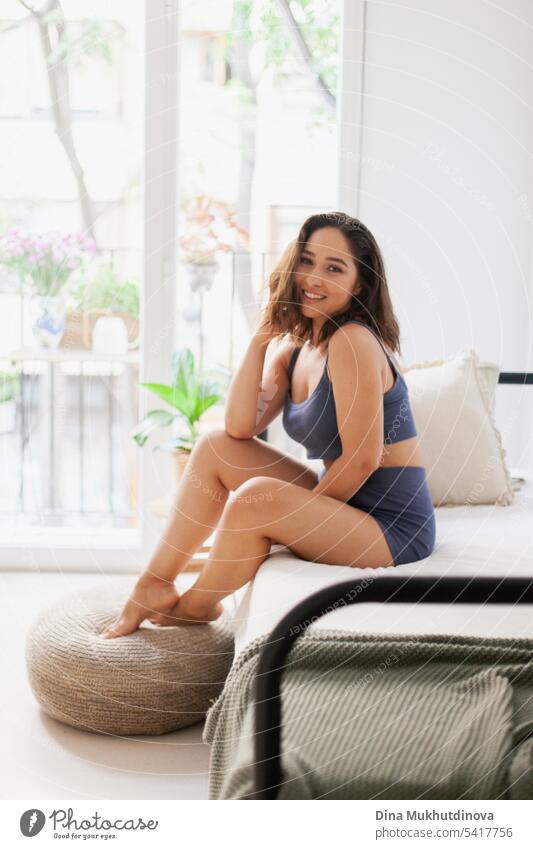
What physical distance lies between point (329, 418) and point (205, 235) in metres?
1.37

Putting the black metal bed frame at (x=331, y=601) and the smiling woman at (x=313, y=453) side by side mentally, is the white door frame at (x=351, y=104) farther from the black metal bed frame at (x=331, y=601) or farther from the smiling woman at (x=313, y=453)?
the black metal bed frame at (x=331, y=601)

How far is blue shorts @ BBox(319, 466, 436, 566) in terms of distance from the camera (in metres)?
1.88

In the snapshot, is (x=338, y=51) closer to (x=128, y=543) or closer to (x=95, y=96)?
(x=95, y=96)

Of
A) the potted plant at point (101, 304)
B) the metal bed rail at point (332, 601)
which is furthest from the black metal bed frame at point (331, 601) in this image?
the potted plant at point (101, 304)

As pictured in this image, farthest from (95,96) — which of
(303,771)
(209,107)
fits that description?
(303,771)

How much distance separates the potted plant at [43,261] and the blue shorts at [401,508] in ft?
5.10

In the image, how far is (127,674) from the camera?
6.16 ft

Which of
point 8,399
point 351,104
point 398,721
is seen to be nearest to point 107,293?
point 8,399

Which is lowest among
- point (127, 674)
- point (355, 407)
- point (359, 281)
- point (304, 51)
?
point (127, 674)

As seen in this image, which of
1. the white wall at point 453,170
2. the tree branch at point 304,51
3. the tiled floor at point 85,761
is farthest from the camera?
the tree branch at point 304,51

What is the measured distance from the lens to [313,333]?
6.68ft

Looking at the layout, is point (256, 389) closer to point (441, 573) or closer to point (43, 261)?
point (441, 573)

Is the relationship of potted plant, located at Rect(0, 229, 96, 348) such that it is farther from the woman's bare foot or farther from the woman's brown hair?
the woman's bare foot

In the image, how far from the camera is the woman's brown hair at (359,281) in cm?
196
